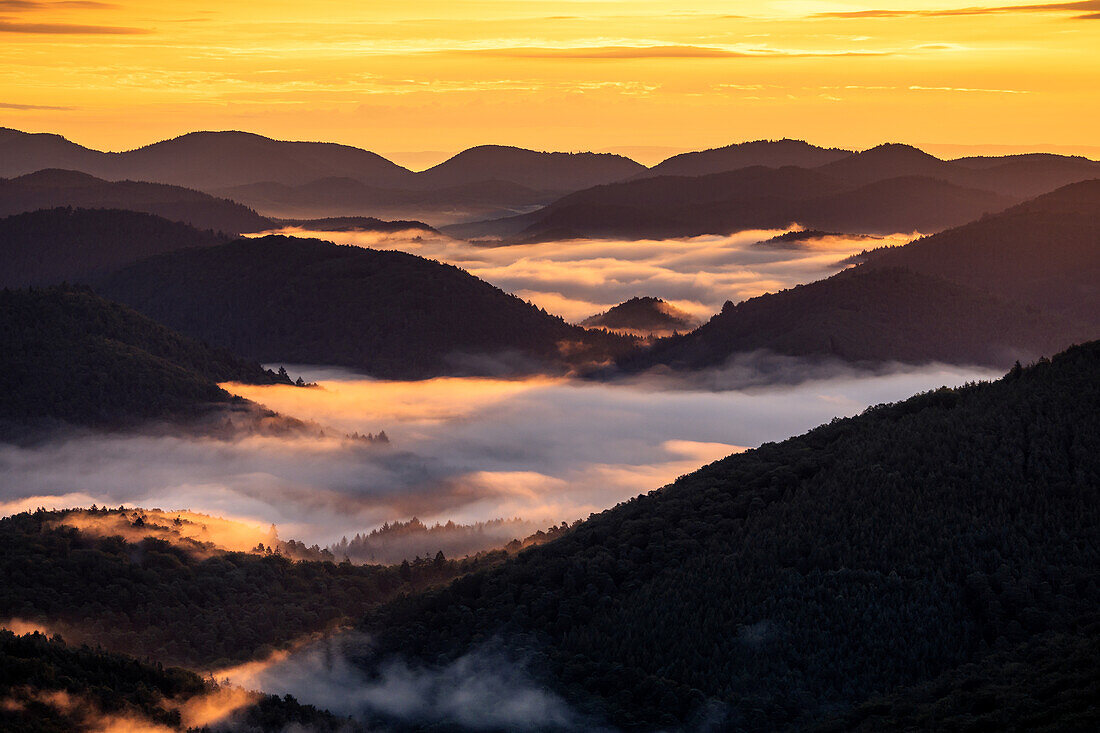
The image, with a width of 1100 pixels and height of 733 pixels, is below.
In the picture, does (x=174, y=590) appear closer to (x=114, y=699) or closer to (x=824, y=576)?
(x=114, y=699)

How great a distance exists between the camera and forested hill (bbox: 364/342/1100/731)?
9281cm

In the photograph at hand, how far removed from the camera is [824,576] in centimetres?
10000

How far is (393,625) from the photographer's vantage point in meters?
115

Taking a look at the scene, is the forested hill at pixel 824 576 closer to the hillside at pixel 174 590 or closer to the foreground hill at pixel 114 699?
the hillside at pixel 174 590

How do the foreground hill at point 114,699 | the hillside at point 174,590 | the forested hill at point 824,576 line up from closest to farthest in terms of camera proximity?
1. the foreground hill at point 114,699
2. the forested hill at point 824,576
3. the hillside at point 174,590

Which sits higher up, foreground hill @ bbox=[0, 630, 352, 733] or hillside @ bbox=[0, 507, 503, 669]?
hillside @ bbox=[0, 507, 503, 669]

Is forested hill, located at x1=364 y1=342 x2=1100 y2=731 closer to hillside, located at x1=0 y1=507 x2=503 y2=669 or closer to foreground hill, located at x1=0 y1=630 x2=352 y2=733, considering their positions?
hillside, located at x1=0 y1=507 x2=503 y2=669

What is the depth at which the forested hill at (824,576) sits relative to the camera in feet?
305

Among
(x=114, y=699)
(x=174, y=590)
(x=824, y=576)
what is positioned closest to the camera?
(x=114, y=699)

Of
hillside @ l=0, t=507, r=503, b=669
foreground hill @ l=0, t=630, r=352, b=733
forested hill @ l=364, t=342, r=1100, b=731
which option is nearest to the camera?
foreground hill @ l=0, t=630, r=352, b=733

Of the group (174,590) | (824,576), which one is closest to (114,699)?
(174,590)

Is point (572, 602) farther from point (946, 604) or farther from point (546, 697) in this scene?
point (946, 604)

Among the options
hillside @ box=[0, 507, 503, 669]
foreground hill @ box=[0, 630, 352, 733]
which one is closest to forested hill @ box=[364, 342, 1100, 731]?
hillside @ box=[0, 507, 503, 669]

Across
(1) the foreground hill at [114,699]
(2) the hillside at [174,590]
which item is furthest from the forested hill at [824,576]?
(1) the foreground hill at [114,699]
